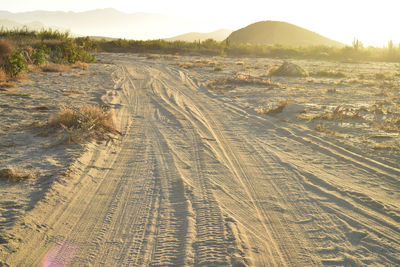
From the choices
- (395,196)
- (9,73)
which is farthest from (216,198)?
(9,73)

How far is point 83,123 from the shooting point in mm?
5855

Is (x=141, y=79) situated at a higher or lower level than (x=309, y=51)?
lower

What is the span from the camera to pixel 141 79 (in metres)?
14.3

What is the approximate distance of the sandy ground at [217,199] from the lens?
2.91 meters

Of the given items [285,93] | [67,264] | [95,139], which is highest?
[285,93]

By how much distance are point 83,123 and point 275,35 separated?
83.6 m

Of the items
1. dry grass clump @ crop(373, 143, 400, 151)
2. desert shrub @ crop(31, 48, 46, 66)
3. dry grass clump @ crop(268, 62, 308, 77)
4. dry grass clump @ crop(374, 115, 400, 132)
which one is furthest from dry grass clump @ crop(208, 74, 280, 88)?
desert shrub @ crop(31, 48, 46, 66)

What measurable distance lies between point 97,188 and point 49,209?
698 mm

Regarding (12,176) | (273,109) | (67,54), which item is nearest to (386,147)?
(273,109)

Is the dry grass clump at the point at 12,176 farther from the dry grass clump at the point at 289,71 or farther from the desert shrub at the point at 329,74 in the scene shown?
the desert shrub at the point at 329,74

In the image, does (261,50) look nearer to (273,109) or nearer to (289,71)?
(289,71)

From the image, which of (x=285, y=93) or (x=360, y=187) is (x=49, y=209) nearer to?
(x=360, y=187)

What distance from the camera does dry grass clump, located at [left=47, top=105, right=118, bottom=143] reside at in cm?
584

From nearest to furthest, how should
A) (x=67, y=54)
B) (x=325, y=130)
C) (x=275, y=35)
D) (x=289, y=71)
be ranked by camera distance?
1. (x=325, y=130)
2. (x=289, y=71)
3. (x=67, y=54)
4. (x=275, y=35)
